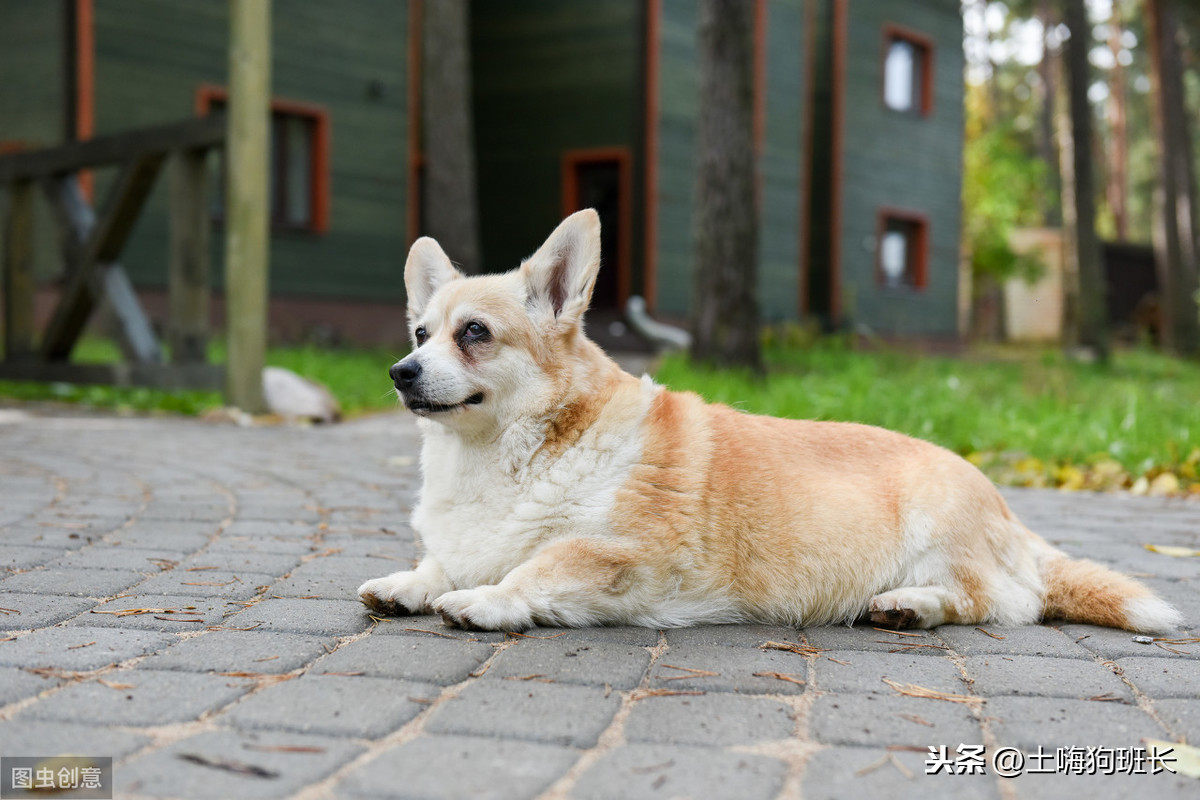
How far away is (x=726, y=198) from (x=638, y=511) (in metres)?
7.68

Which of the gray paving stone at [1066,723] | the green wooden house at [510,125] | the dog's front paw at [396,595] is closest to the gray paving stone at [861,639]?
the gray paving stone at [1066,723]

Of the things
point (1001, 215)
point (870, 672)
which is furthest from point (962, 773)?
point (1001, 215)

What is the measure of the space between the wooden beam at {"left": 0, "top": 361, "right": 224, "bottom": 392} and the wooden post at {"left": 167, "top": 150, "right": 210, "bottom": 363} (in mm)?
299

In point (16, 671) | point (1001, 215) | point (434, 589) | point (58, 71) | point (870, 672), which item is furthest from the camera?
point (1001, 215)

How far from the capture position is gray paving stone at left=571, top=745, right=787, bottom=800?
5.78ft

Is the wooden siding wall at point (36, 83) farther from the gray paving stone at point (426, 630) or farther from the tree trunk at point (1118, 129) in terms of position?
the tree trunk at point (1118, 129)

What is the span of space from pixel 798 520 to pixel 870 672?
23.9 inches

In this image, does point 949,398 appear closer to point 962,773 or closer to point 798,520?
point 798,520

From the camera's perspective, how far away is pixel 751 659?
8.56 ft

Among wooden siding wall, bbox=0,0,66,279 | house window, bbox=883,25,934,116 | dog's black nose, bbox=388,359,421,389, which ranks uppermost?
house window, bbox=883,25,934,116

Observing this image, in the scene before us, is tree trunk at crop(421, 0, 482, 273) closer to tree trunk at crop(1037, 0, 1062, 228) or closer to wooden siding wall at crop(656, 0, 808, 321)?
wooden siding wall at crop(656, 0, 808, 321)

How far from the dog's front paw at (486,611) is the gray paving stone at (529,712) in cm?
42

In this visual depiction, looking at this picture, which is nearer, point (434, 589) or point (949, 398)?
point (434, 589)

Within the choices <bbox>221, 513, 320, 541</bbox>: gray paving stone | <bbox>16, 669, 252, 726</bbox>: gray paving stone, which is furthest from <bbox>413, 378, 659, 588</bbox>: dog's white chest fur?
<bbox>221, 513, 320, 541</bbox>: gray paving stone
